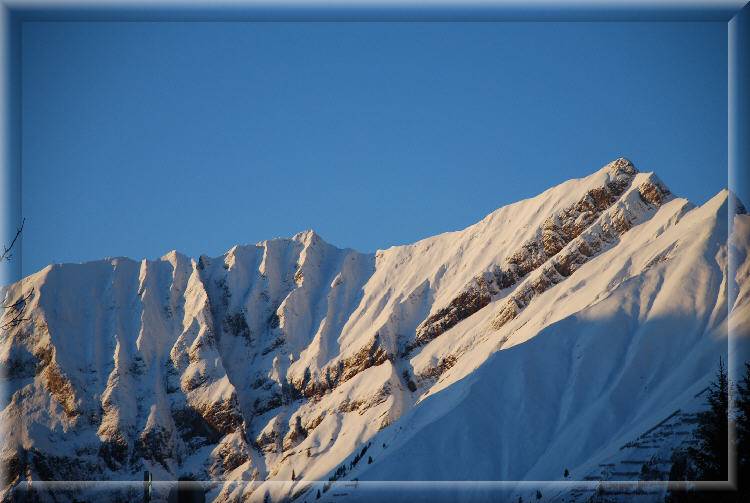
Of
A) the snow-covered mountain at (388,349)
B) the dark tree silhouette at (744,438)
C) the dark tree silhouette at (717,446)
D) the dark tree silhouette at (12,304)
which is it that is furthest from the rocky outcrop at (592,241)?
the dark tree silhouette at (12,304)

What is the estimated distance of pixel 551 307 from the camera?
158 feet

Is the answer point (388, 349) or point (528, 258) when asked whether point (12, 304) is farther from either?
point (528, 258)

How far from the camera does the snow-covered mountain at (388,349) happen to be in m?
33.3

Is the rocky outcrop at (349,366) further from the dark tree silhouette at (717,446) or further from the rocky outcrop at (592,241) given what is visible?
the dark tree silhouette at (717,446)

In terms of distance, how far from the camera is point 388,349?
2267 inches

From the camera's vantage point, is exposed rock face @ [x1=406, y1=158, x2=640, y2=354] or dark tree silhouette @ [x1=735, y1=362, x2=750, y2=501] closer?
dark tree silhouette @ [x1=735, y1=362, x2=750, y2=501]

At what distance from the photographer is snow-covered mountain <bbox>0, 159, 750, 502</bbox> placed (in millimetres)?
33344

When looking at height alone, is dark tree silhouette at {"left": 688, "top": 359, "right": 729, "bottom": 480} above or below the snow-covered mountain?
below

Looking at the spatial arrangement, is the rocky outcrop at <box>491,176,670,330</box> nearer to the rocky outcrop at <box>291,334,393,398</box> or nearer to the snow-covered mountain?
the snow-covered mountain

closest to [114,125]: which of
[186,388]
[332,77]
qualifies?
[332,77]

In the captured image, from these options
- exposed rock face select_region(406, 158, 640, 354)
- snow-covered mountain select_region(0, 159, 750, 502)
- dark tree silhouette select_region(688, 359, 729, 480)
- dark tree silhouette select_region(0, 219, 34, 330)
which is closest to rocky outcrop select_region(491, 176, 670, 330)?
snow-covered mountain select_region(0, 159, 750, 502)

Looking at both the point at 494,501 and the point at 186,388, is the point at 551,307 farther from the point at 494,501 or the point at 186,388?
the point at 494,501

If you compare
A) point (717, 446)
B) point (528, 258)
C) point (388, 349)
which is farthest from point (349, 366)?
point (717, 446)

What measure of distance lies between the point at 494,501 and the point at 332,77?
23.3 feet
